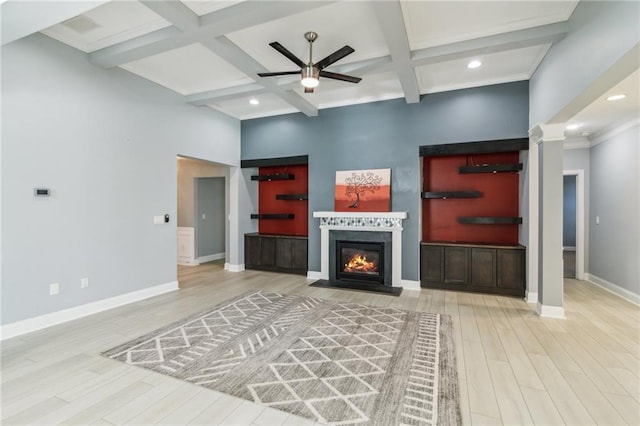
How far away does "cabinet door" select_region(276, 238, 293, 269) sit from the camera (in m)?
6.13

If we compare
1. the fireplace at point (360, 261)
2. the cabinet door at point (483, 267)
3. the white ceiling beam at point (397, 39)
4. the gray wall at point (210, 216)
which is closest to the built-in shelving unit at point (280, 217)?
the fireplace at point (360, 261)

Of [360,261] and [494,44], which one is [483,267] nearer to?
[360,261]

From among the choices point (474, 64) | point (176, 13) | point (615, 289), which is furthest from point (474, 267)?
point (176, 13)

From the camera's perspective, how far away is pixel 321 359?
265cm

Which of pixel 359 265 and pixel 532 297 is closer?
pixel 532 297

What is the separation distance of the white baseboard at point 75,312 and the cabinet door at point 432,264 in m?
4.34

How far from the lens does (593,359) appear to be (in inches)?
105

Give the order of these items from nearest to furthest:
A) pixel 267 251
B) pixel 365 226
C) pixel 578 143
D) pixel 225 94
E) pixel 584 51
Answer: pixel 584 51 → pixel 225 94 → pixel 365 226 → pixel 578 143 → pixel 267 251

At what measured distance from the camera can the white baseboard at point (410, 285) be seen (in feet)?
16.5

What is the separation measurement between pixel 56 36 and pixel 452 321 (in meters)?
5.89

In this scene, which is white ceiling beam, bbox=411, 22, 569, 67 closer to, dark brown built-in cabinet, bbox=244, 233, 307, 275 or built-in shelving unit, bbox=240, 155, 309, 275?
built-in shelving unit, bbox=240, 155, 309, 275

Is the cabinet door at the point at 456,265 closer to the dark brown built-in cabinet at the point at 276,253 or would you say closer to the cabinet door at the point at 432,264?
the cabinet door at the point at 432,264

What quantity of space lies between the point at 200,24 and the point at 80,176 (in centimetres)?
247

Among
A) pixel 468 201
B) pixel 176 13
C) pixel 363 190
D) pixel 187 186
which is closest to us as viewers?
pixel 176 13
